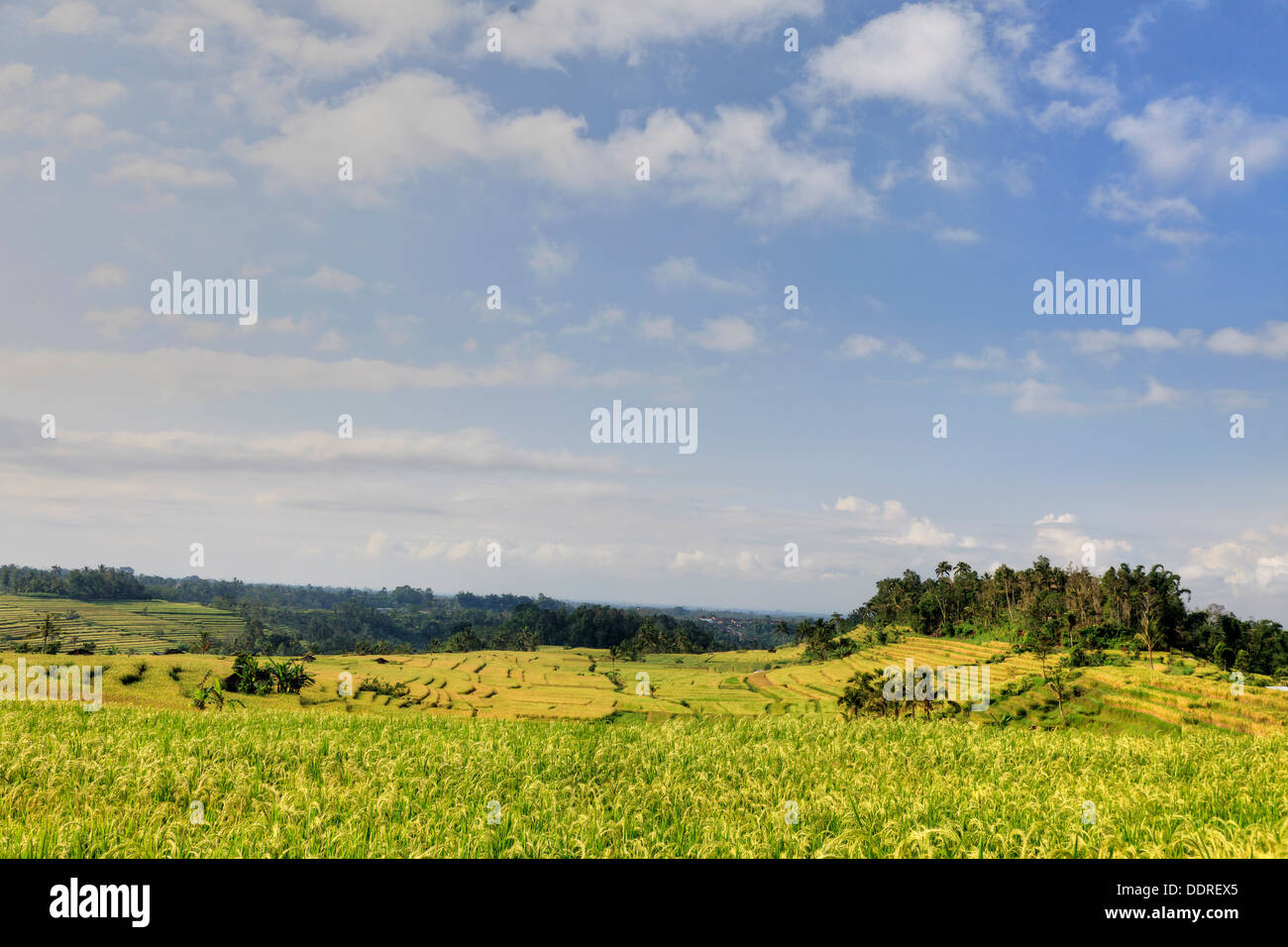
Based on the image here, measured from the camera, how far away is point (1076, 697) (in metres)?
56.3

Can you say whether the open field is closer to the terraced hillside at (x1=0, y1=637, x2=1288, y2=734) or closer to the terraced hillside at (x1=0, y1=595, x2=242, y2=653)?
→ the terraced hillside at (x1=0, y1=637, x2=1288, y2=734)

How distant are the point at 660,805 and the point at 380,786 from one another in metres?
4.37

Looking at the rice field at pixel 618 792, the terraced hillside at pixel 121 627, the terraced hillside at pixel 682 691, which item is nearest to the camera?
the rice field at pixel 618 792

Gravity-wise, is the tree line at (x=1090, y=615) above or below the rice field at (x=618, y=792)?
below

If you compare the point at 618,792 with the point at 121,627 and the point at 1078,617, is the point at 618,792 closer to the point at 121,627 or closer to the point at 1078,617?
the point at 1078,617

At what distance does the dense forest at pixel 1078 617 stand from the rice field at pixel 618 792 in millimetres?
75671

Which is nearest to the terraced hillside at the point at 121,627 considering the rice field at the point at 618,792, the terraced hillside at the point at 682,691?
the terraced hillside at the point at 682,691

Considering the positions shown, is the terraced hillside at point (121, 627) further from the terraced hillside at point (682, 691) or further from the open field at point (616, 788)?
the open field at point (616, 788)

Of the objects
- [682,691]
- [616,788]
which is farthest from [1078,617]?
[616,788]

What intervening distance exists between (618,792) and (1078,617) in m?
108

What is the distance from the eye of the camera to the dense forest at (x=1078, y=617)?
8231 centimetres

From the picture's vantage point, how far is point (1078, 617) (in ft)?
306
